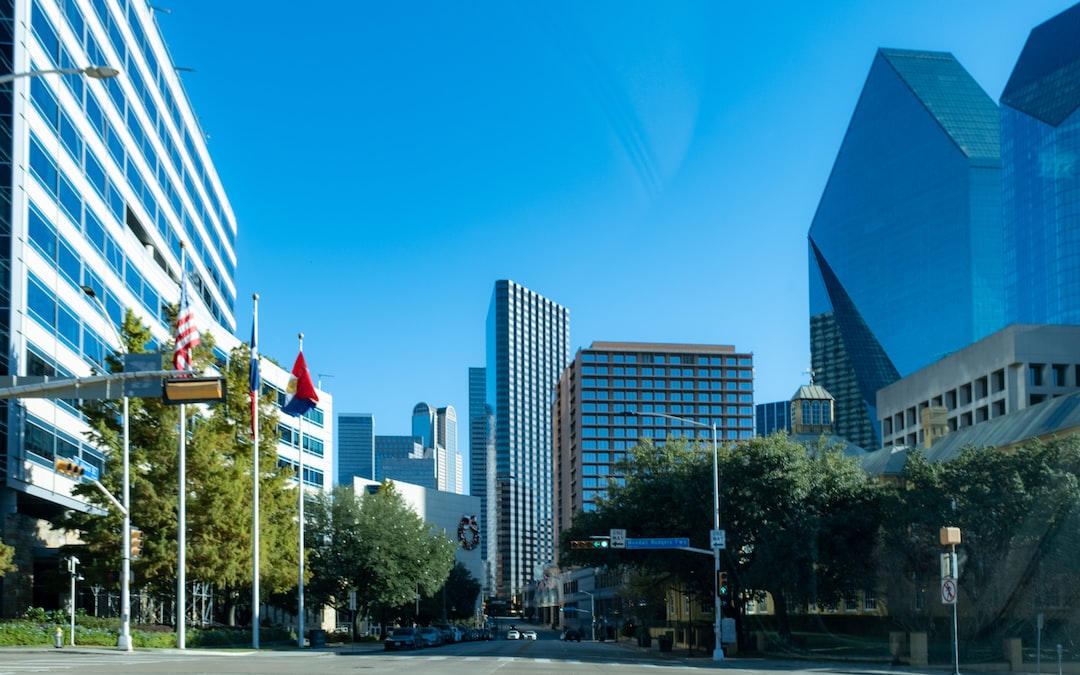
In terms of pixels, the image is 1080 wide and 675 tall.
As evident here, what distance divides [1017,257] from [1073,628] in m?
138

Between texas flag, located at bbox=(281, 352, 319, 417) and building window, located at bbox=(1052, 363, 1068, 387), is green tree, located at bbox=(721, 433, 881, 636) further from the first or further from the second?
building window, located at bbox=(1052, 363, 1068, 387)

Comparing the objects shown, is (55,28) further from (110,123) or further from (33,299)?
(33,299)

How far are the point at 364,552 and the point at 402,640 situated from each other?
31.8 ft

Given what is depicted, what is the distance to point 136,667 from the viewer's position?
104 feet

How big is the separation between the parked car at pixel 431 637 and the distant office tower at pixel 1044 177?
378ft

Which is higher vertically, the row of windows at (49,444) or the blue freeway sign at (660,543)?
the row of windows at (49,444)

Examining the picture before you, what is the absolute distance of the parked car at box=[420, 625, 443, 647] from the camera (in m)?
74.7

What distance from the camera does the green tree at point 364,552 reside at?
76.7 meters

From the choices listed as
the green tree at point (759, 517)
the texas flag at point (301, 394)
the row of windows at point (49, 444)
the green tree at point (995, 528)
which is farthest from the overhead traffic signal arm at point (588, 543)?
the row of windows at point (49, 444)

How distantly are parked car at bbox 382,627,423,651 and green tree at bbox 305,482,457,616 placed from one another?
6.80 metres

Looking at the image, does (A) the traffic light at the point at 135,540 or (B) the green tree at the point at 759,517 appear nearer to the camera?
(A) the traffic light at the point at 135,540

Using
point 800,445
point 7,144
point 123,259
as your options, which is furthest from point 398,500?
point 7,144

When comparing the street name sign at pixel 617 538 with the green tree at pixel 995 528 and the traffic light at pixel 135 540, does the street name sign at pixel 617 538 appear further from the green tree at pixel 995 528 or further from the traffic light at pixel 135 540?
the traffic light at pixel 135 540

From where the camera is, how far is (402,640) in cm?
6888
